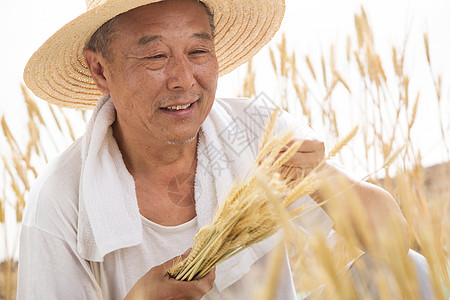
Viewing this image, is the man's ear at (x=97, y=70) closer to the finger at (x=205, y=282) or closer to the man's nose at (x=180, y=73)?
the man's nose at (x=180, y=73)

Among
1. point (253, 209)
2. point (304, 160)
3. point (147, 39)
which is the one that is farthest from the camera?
point (147, 39)

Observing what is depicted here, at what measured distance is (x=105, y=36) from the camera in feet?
4.75

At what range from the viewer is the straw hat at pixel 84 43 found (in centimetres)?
148

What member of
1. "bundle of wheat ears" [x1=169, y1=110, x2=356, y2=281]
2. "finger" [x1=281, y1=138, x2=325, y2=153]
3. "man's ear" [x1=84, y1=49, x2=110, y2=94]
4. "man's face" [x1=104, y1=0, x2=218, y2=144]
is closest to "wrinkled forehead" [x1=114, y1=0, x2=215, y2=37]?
"man's face" [x1=104, y1=0, x2=218, y2=144]

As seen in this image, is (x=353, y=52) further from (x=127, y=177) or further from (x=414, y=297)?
(x=414, y=297)

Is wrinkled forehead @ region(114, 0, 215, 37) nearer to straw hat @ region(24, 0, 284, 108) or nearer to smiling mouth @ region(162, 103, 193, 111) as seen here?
straw hat @ region(24, 0, 284, 108)

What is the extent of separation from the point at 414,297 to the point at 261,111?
120 cm

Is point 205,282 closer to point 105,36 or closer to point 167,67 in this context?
point 167,67

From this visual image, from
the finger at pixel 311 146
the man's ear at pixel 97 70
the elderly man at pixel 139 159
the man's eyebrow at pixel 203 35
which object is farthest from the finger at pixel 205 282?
the man's ear at pixel 97 70

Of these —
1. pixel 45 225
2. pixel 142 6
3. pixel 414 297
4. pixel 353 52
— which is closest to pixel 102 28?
pixel 142 6

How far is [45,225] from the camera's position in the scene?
1.36 meters

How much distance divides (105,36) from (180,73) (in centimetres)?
26

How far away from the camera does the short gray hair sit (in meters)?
1.42

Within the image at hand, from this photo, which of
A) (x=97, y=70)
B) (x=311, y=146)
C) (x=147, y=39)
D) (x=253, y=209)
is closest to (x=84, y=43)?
(x=97, y=70)
